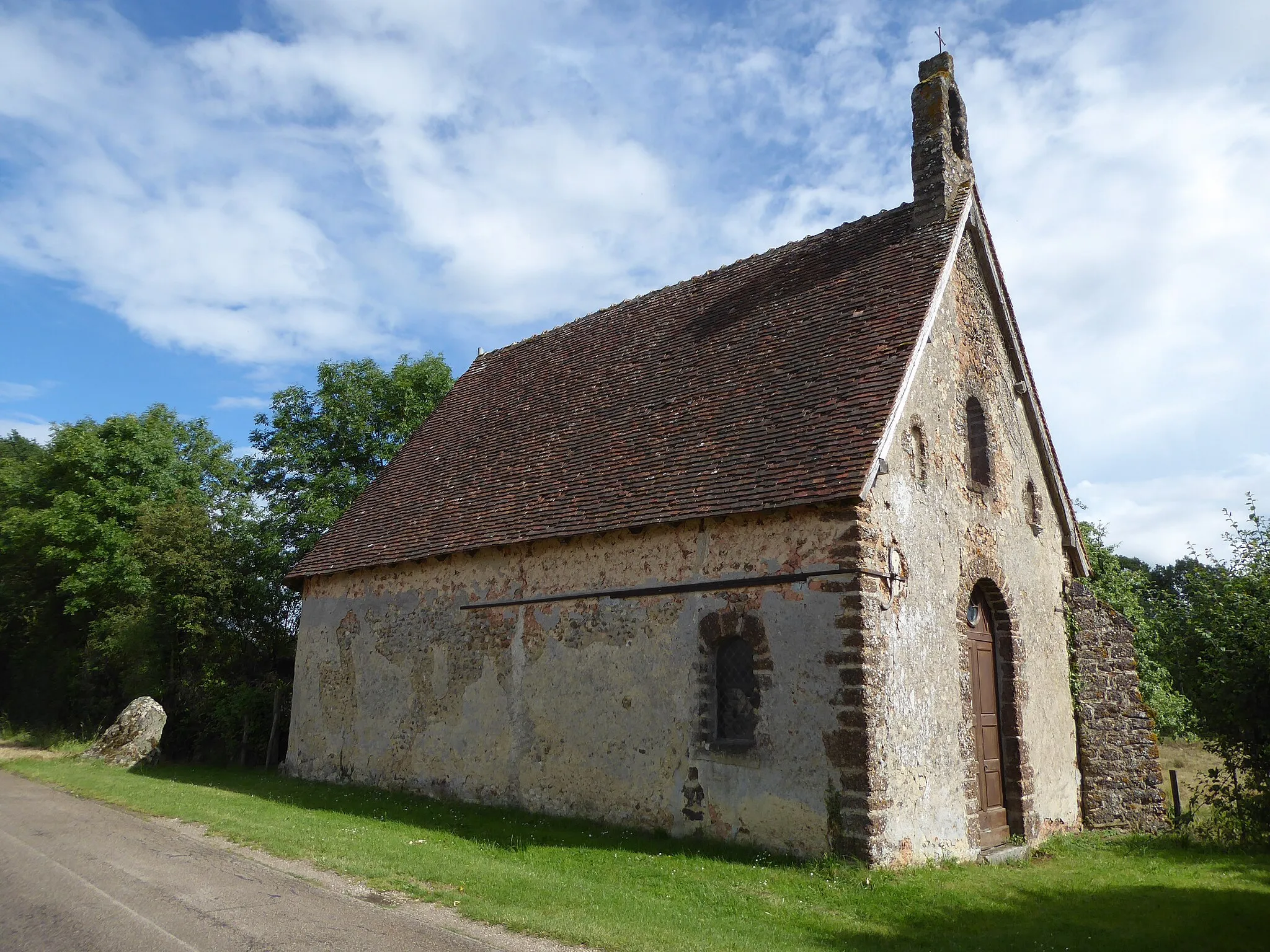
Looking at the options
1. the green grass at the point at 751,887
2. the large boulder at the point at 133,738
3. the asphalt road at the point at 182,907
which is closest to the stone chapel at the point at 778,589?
the green grass at the point at 751,887

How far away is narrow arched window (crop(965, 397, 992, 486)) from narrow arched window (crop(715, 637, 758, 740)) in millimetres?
4911

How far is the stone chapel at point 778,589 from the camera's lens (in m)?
9.98

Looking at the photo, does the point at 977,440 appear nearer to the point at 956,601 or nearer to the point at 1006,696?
the point at 956,601

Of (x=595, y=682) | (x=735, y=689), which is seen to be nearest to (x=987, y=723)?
(x=735, y=689)

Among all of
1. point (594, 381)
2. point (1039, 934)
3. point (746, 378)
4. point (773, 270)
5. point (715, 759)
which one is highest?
point (773, 270)

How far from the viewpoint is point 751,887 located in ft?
28.1

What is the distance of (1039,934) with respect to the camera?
302 inches

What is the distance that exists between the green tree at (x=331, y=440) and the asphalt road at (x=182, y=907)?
529 inches

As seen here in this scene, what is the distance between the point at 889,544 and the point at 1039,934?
4.22m

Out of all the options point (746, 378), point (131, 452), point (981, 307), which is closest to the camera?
point (746, 378)

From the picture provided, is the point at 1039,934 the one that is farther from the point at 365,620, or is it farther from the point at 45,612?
the point at 45,612

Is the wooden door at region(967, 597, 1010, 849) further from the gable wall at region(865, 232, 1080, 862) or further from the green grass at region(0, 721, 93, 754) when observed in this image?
the green grass at region(0, 721, 93, 754)

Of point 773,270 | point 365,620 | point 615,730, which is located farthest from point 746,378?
point 365,620

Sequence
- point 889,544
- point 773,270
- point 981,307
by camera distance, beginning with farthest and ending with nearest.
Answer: point 773,270 < point 981,307 < point 889,544
